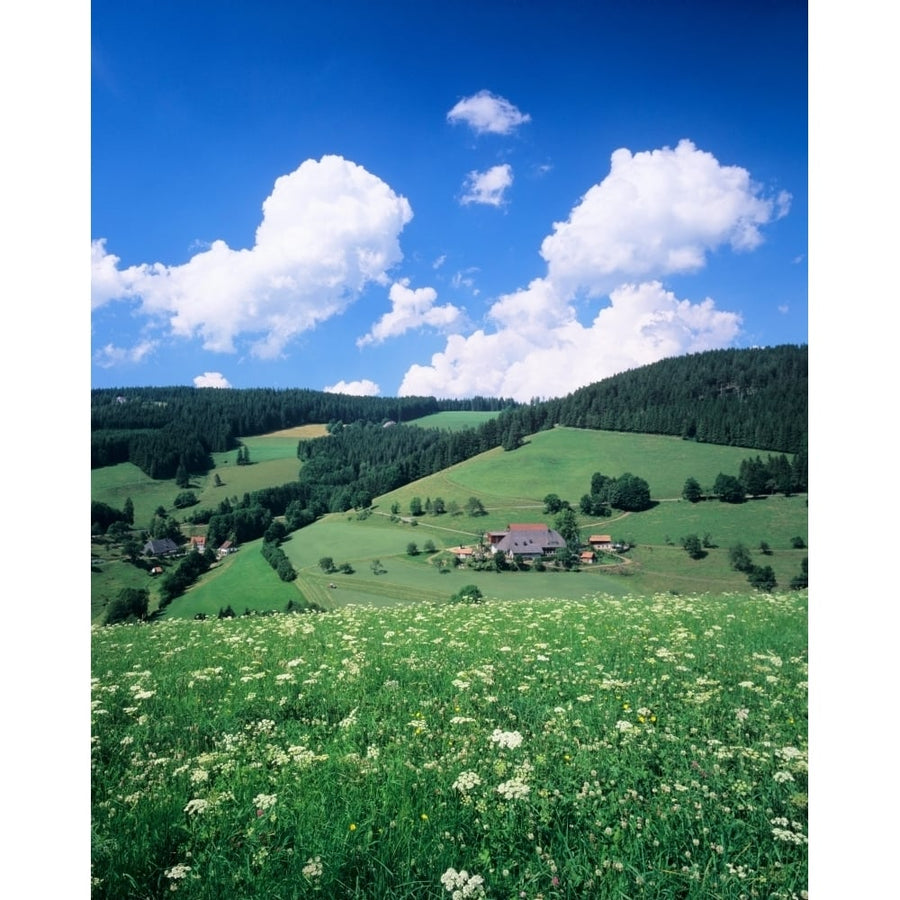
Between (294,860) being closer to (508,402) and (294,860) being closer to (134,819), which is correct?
(134,819)

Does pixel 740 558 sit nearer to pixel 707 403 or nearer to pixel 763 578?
pixel 763 578

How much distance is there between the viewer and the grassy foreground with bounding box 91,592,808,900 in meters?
2.71

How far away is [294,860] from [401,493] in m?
12.9

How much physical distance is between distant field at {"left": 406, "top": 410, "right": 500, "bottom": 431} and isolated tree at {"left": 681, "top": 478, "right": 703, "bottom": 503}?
624cm

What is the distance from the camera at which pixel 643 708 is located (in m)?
4.26

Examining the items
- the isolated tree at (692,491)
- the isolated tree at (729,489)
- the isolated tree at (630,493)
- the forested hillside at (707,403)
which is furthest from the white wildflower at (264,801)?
the isolated tree at (729,489)

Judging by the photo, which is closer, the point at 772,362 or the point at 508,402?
the point at 508,402

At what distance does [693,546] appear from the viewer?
15609mm

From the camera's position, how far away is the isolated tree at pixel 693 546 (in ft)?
51.0

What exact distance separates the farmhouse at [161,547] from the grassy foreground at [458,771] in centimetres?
795

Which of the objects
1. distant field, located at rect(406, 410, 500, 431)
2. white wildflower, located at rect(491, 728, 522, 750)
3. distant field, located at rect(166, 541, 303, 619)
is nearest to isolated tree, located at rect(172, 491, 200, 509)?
distant field, located at rect(166, 541, 303, 619)

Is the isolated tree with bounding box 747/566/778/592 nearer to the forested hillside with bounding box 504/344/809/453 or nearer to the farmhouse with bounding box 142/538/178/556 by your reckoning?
the forested hillside with bounding box 504/344/809/453

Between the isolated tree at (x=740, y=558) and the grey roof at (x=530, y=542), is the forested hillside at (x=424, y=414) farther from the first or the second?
the isolated tree at (x=740, y=558)
